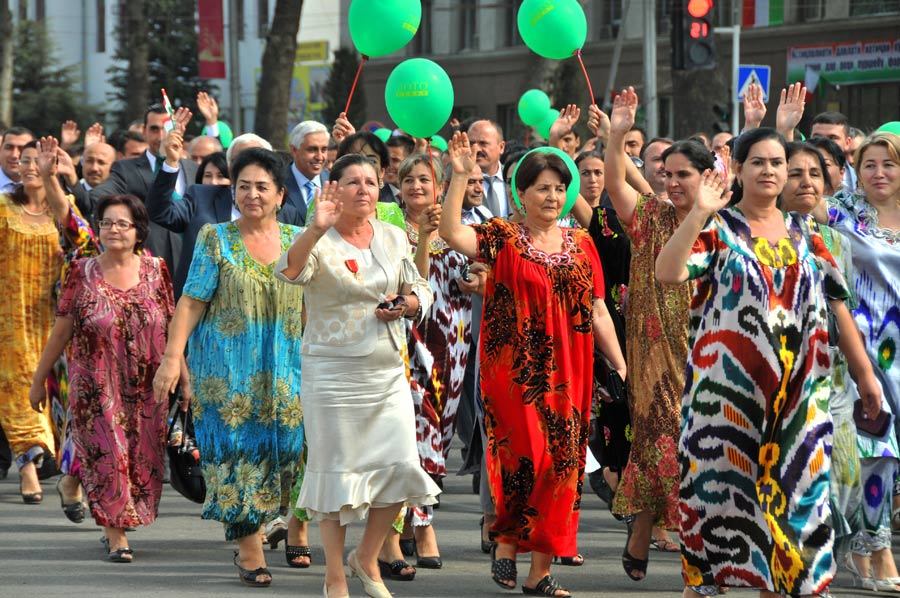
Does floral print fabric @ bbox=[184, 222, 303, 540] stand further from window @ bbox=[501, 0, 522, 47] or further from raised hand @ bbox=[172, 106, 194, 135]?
window @ bbox=[501, 0, 522, 47]

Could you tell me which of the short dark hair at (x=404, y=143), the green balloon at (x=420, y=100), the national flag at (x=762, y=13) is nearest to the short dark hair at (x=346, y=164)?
the green balloon at (x=420, y=100)

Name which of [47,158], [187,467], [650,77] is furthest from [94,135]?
[650,77]

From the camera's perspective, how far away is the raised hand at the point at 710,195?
6227 mm

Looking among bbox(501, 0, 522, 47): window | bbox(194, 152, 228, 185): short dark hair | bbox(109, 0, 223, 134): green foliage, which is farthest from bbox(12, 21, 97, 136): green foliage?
bbox(194, 152, 228, 185): short dark hair

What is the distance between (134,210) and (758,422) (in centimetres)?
394

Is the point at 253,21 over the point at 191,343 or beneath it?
over

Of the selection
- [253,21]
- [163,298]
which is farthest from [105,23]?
[163,298]

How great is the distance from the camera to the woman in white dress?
712 cm

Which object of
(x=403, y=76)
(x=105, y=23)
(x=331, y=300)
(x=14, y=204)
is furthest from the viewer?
(x=105, y=23)

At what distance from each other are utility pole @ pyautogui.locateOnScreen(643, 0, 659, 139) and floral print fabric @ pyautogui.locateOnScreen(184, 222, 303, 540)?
781 inches

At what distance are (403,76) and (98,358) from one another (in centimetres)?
224

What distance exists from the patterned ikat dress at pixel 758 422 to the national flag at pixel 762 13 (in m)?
32.3

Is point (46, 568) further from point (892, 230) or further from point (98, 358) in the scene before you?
point (892, 230)

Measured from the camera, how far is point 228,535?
312 inches
